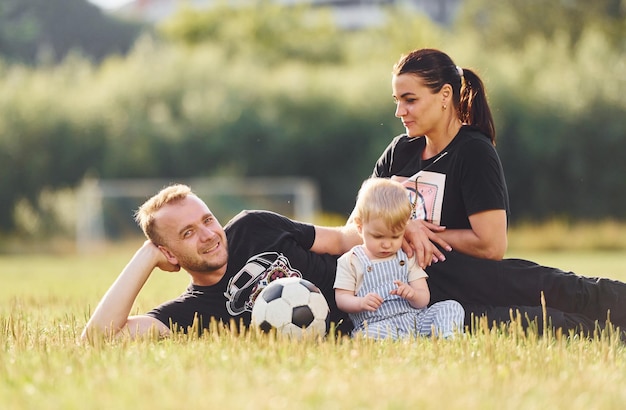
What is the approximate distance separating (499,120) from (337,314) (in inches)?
930

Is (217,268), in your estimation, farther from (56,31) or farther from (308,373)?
(56,31)

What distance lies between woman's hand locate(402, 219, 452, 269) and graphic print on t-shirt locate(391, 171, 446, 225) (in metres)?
0.18

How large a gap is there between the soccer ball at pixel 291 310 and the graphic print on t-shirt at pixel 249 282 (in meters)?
0.24

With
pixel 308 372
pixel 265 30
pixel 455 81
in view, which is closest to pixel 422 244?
pixel 455 81

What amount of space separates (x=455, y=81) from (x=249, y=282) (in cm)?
192

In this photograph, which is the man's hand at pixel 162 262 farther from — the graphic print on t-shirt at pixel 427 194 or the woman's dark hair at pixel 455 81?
the woman's dark hair at pixel 455 81

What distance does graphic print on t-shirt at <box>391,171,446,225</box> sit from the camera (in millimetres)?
6445

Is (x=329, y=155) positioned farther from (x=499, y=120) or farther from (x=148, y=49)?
(x=148, y=49)

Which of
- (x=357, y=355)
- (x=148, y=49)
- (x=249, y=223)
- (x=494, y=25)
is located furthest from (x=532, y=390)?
(x=494, y=25)

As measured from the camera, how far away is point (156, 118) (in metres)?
29.7

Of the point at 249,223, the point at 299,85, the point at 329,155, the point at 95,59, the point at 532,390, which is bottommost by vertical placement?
the point at 532,390

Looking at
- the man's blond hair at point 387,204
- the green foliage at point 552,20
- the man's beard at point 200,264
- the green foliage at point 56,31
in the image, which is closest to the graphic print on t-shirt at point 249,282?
the man's beard at point 200,264

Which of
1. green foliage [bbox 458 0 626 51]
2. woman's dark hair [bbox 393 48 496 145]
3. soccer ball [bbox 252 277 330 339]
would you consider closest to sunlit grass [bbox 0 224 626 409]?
soccer ball [bbox 252 277 330 339]

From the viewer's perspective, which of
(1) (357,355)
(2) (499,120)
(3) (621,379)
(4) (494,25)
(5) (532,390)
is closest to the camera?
(5) (532,390)
